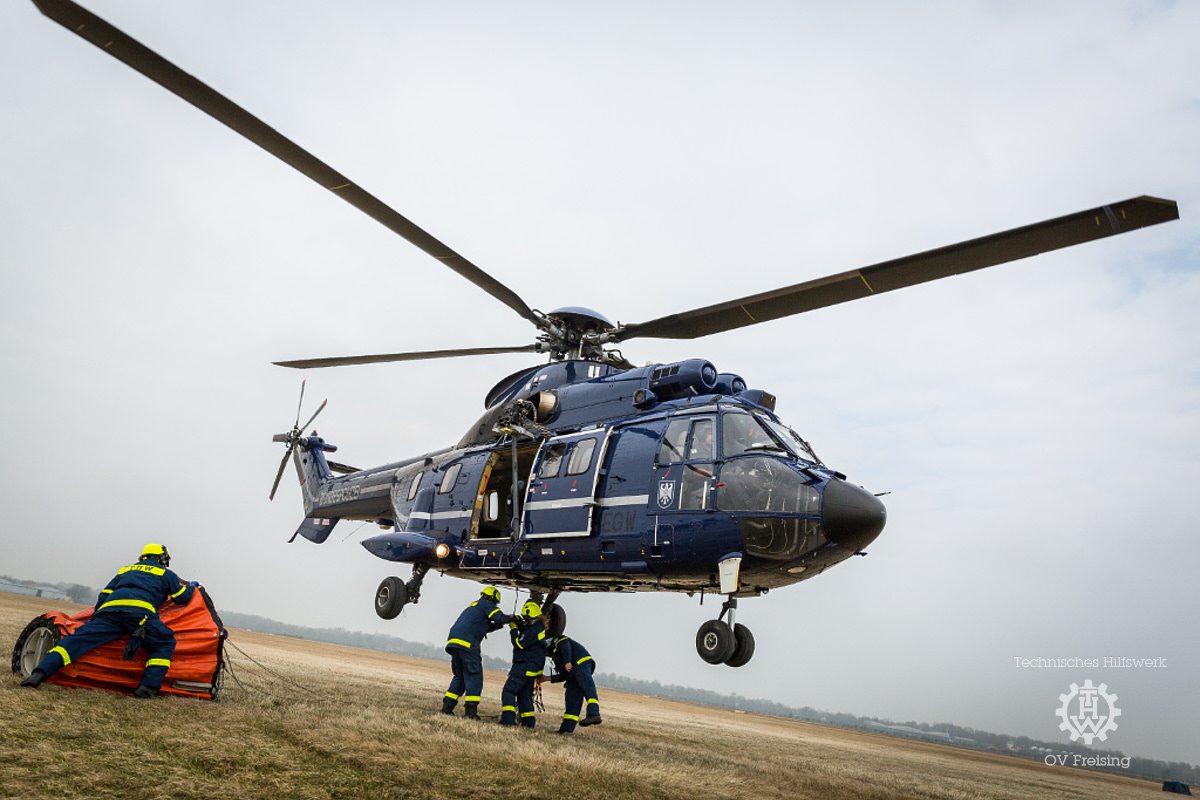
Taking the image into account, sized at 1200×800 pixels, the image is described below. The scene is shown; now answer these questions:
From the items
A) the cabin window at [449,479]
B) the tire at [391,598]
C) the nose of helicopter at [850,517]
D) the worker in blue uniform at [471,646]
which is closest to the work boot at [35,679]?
the worker in blue uniform at [471,646]

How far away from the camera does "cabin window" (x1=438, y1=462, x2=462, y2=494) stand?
41.3 feet

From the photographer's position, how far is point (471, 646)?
9.76 meters

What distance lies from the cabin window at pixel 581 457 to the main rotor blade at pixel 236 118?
117 inches

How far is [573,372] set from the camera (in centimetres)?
1243

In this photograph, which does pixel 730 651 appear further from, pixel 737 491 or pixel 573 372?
pixel 573 372

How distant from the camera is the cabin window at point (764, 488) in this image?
8.63 metres

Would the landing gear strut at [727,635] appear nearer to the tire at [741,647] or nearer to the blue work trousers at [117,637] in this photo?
the tire at [741,647]

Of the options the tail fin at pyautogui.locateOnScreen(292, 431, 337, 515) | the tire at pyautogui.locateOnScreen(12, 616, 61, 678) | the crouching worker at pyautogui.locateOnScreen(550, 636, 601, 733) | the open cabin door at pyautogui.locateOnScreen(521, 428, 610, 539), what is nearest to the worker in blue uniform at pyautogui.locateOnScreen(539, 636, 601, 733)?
the crouching worker at pyautogui.locateOnScreen(550, 636, 601, 733)

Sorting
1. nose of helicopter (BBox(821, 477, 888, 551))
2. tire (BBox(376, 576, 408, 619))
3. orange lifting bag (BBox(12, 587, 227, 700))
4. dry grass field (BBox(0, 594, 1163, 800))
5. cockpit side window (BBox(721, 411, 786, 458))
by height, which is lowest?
dry grass field (BBox(0, 594, 1163, 800))

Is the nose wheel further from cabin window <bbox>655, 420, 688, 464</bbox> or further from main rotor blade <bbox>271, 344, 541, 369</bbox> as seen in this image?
main rotor blade <bbox>271, 344, 541, 369</bbox>

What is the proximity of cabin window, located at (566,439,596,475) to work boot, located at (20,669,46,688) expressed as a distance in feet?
20.5

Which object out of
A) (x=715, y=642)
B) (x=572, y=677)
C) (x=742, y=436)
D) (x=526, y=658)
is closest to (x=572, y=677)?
(x=572, y=677)

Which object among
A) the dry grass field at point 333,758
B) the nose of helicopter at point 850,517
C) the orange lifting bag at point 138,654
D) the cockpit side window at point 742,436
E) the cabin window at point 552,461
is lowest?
the dry grass field at point 333,758

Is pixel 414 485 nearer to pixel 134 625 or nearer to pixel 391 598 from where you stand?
pixel 391 598
